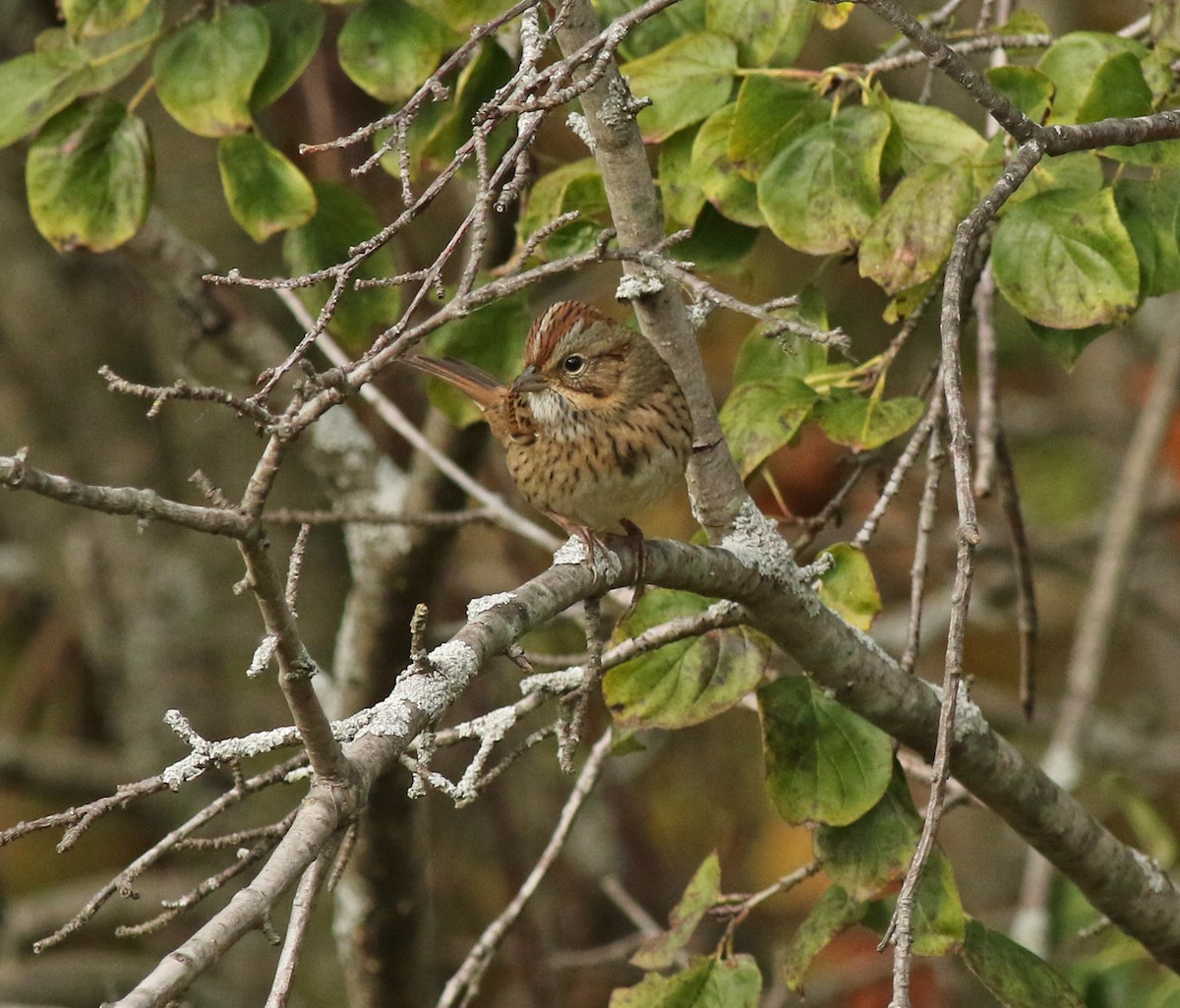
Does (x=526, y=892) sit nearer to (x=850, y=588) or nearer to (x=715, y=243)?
(x=850, y=588)

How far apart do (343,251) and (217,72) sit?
1.53 ft

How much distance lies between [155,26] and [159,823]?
11.5ft

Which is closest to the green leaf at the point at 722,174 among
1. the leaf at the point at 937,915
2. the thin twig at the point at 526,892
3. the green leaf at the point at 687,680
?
the green leaf at the point at 687,680

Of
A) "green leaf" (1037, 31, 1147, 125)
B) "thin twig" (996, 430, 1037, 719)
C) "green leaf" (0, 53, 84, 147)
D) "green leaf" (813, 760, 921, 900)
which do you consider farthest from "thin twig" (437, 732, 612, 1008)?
"green leaf" (0, 53, 84, 147)

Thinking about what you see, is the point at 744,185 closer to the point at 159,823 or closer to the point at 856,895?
the point at 856,895

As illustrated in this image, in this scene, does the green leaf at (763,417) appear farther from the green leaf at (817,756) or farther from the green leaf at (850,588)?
the green leaf at (817,756)

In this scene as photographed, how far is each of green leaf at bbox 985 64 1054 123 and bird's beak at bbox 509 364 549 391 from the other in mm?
1072

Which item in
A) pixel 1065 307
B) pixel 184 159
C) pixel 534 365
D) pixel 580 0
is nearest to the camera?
pixel 580 0

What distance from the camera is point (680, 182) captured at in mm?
2680

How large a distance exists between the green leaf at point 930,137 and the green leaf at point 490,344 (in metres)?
0.86

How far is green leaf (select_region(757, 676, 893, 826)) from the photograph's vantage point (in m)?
2.54

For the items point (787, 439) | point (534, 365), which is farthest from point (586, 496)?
point (787, 439)

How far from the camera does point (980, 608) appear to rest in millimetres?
5270

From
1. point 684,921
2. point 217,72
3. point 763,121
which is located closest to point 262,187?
point 217,72
